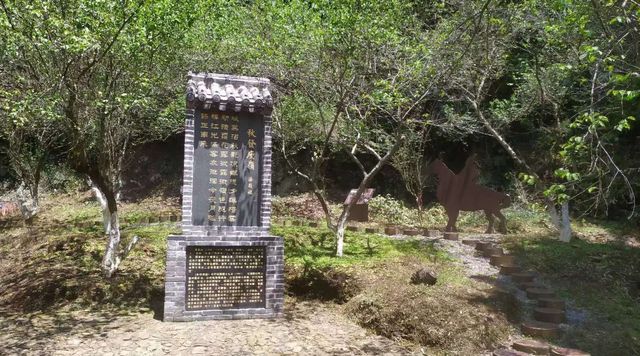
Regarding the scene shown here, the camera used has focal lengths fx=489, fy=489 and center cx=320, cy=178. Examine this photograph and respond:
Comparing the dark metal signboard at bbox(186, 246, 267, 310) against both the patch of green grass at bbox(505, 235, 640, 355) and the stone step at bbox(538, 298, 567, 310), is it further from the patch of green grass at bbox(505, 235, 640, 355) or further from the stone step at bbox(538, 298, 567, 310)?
the patch of green grass at bbox(505, 235, 640, 355)

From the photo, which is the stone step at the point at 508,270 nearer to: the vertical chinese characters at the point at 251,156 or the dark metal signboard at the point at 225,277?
the dark metal signboard at the point at 225,277

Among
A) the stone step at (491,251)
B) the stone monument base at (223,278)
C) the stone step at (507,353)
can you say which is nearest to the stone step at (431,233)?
the stone step at (491,251)

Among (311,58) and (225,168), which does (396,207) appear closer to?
(311,58)

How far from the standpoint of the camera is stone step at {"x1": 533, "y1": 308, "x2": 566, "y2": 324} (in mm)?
6945

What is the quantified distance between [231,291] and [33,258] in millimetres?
5211

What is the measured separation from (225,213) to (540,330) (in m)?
4.74

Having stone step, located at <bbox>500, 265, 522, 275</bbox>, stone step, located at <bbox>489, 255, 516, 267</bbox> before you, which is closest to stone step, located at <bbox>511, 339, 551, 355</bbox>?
stone step, located at <bbox>500, 265, 522, 275</bbox>

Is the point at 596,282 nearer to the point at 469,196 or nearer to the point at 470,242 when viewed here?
the point at 470,242

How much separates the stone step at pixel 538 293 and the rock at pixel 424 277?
1.46 m

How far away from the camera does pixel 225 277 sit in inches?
293

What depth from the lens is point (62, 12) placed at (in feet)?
23.2

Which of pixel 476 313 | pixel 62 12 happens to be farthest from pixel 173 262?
pixel 476 313

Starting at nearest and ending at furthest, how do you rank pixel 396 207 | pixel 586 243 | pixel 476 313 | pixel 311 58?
pixel 476 313 < pixel 311 58 < pixel 586 243 < pixel 396 207

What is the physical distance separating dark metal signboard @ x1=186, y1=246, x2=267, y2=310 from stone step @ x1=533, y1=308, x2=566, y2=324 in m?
4.06
